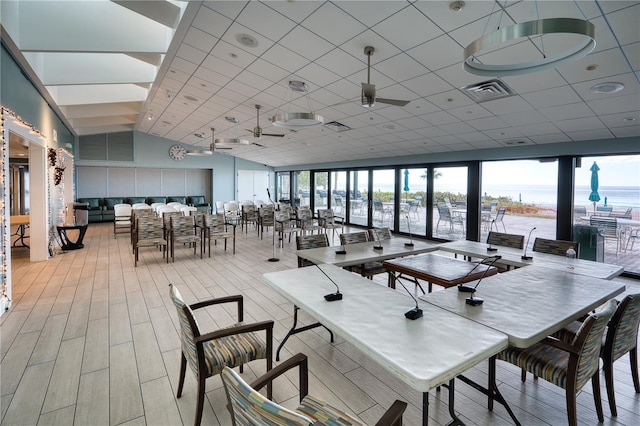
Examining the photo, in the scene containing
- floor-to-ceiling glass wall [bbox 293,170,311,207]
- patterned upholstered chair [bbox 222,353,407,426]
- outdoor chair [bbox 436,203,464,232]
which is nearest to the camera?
patterned upholstered chair [bbox 222,353,407,426]

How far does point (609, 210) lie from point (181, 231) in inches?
321

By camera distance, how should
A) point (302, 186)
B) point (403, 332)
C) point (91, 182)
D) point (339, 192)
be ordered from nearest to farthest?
1. point (403, 332)
2. point (339, 192)
3. point (91, 182)
4. point (302, 186)

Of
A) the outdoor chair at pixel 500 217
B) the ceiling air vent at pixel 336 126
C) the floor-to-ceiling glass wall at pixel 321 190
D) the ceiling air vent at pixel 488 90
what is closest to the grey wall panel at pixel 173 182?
the floor-to-ceiling glass wall at pixel 321 190

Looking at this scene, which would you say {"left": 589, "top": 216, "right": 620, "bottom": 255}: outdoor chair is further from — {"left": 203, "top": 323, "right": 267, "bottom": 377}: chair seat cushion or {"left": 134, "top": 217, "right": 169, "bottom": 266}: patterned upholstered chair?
{"left": 134, "top": 217, "right": 169, "bottom": 266}: patterned upholstered chair

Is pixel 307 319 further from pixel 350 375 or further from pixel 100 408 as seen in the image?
pixel 100 408

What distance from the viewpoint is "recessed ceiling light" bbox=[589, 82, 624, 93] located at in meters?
3.76

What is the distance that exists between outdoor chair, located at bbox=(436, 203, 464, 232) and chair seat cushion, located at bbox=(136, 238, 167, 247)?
6823 millimetres

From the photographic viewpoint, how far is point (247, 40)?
4195 mm

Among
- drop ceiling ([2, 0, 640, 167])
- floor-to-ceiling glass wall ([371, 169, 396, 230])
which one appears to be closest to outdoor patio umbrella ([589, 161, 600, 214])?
drop ceiling ([2, 0, 640, 167])

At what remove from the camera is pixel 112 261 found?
19.9 feet

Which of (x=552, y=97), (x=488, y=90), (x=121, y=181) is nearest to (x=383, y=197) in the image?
(x=488, y=90)

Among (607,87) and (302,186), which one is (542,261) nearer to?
(607,87)

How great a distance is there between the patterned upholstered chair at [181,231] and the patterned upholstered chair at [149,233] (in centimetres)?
20

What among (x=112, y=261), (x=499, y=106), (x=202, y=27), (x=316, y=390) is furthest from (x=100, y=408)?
(x=499, y=106)
